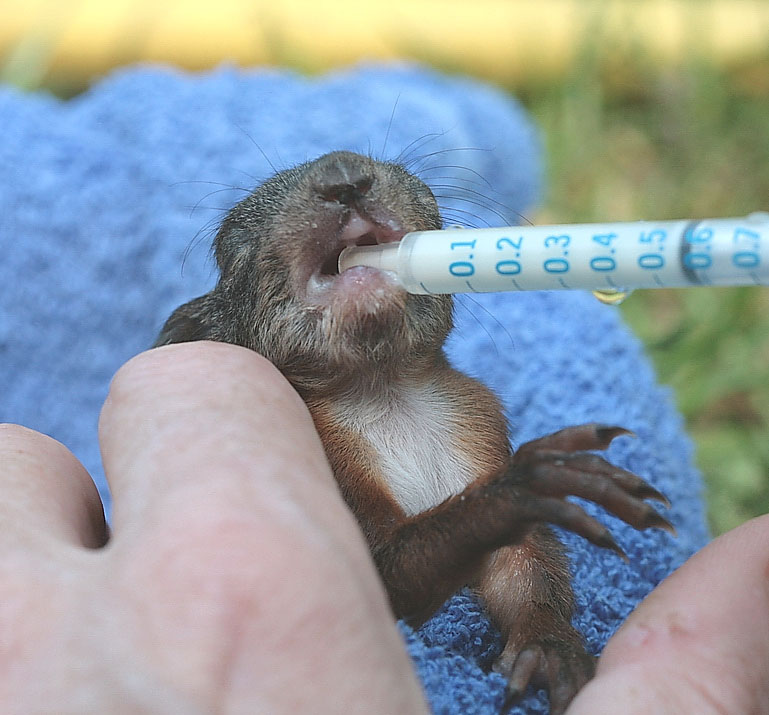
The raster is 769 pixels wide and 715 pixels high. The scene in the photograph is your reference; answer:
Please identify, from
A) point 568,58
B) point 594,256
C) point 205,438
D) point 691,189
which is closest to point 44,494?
point 205,438

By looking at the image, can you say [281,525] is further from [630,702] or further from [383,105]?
[383,105]

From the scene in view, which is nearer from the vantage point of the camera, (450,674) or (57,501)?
(57,501)

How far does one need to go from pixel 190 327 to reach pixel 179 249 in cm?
90

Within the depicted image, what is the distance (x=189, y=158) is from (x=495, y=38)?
7.95 ft

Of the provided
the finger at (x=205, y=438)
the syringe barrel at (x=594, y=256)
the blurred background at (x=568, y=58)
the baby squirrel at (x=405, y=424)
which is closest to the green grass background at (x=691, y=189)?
the blurred background at (x=568, y=58)

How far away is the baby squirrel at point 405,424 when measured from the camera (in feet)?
4.10

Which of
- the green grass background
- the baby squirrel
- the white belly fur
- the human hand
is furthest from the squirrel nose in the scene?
the green grass background

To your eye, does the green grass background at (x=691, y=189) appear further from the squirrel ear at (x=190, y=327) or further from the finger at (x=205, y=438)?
the finger at (x=205, y=438)

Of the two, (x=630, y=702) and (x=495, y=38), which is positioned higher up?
(x=630, y=702)

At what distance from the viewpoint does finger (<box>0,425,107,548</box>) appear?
1.08 metres

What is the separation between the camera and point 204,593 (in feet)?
3.03

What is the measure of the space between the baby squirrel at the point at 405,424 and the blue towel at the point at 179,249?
476mm

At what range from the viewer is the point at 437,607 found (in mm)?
1371

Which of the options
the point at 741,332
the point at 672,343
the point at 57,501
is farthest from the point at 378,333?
the point at 741,332
